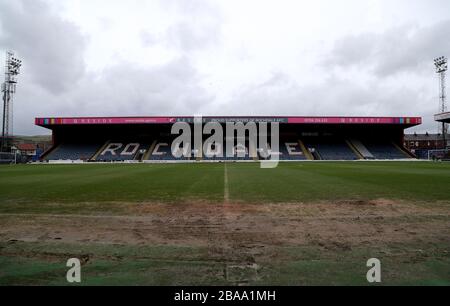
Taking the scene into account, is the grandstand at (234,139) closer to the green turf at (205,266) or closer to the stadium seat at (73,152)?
the stadium seat at (73,152)

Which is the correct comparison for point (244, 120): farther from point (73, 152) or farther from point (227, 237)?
point (227, 237)

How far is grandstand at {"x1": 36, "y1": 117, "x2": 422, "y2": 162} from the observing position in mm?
50312

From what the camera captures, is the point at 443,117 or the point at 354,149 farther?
the point at 354,149

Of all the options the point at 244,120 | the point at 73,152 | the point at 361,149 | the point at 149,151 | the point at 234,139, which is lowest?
the point at 73,152

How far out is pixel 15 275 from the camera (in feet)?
10.9

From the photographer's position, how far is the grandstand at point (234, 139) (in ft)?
165

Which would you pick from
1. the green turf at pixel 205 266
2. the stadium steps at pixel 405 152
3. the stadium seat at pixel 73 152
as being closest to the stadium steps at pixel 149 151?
the stadium seat at pixel 73 152

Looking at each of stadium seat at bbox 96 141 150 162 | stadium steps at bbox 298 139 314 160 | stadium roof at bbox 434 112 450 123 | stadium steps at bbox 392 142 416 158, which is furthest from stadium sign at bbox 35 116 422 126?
stadium steps at bbox 298 139 314 160

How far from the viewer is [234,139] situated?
184 feet

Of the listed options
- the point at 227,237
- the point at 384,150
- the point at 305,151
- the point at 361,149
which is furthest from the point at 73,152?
the point at 384,150

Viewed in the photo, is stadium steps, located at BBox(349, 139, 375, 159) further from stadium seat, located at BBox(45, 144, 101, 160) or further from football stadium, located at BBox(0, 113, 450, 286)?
stadium seat, located at BBox(45, 144, 101, 160)
